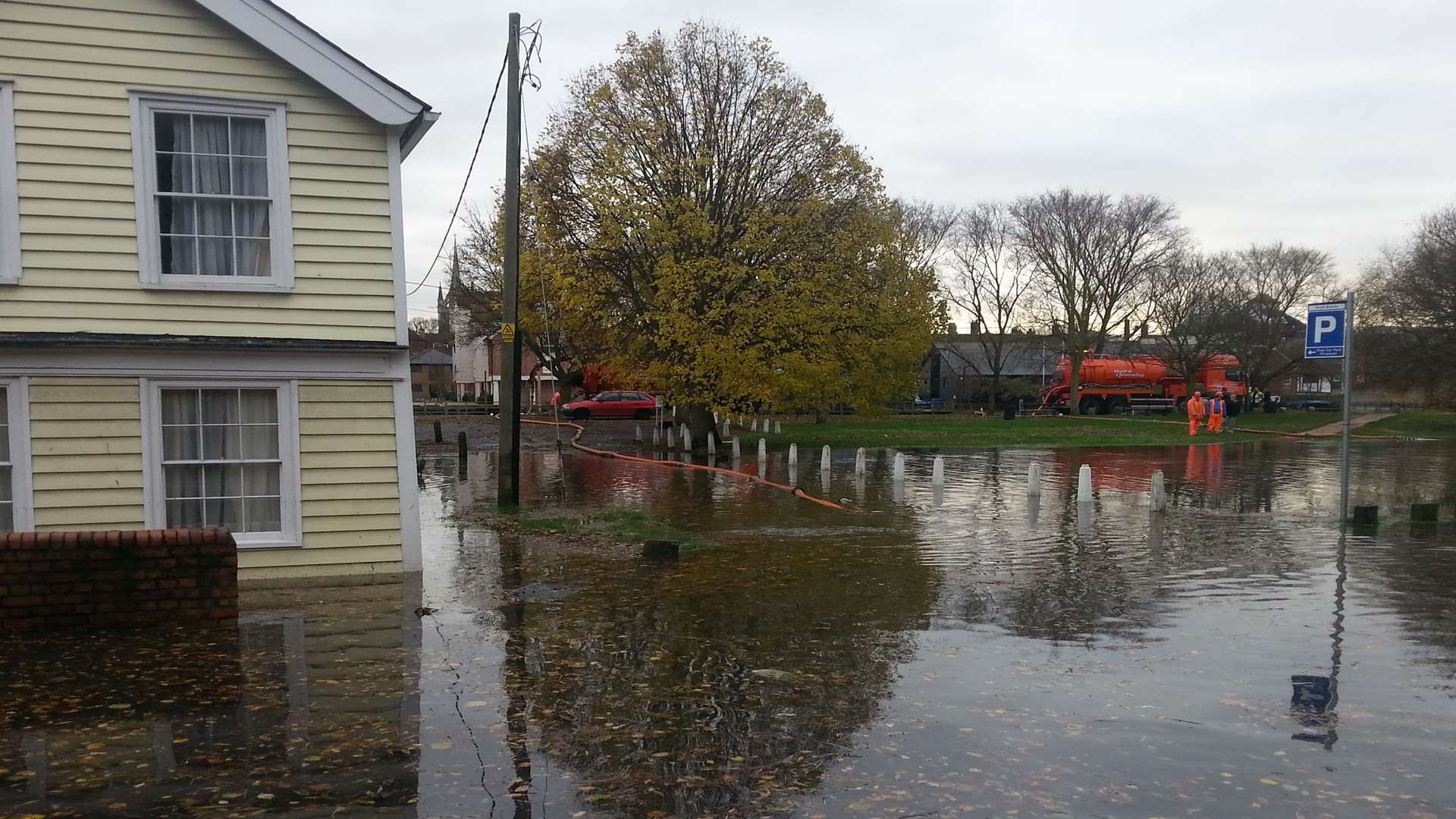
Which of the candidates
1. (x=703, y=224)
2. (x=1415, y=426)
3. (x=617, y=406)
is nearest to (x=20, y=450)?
(x=703, y=224)

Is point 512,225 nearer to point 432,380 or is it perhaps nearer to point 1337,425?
point 1337,425

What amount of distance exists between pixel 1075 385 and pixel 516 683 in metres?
56.6

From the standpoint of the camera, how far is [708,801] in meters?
5.35

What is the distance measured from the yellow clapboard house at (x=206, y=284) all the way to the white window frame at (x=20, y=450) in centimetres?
2

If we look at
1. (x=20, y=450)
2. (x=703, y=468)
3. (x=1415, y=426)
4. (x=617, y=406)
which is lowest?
(x=1415, y=426)

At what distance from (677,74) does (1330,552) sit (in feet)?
74.6

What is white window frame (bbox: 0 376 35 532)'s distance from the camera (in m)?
10.1

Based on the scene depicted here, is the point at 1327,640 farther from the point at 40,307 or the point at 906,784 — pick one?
the point at 40,307

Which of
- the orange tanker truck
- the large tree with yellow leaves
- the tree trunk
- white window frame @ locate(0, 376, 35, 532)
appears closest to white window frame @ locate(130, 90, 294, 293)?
white window frame @ locate(0, 376, 35, 532)

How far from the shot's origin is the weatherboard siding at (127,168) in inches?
404

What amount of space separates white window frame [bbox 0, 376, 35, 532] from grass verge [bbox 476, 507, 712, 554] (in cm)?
640

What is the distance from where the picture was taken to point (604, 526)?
15.9m

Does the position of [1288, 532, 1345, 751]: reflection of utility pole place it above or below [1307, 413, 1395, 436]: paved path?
above

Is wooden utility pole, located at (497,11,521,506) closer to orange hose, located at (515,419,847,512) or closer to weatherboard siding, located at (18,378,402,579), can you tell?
weatherboard siding, located at (18,378,402,579)
